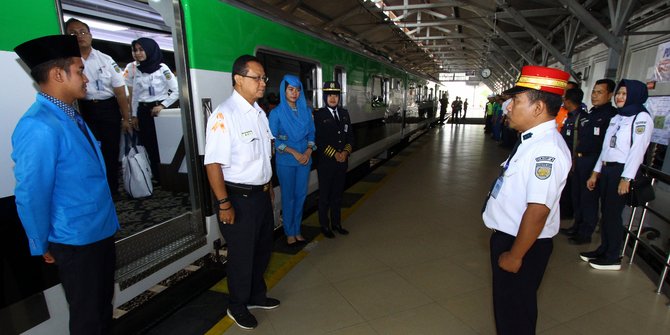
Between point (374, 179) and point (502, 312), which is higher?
point (502, 312)

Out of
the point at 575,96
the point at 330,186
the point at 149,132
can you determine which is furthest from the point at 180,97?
the point at 575,96

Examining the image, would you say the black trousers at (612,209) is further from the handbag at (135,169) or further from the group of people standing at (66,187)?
the handbag at (135,169)

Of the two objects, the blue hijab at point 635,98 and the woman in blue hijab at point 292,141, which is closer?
the blue hijab at point 635,98

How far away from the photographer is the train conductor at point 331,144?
3717 mm

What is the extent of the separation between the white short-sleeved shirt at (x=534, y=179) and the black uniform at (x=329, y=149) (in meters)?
2.17

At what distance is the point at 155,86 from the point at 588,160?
5.07 m

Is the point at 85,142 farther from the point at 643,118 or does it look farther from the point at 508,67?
the point at 508,67

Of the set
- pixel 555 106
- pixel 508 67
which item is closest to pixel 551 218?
pixel 555 106

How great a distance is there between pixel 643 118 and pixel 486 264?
185cm

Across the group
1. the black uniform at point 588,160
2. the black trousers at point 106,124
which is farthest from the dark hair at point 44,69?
the black uniform at point 588,160

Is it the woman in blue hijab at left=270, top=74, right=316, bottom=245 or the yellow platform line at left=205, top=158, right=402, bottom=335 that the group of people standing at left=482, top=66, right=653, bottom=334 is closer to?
the yellow platform line at left=205, top=158, right=402, bottom=335

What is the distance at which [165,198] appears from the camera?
13.6 ft

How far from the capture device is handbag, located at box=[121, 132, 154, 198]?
3828 millimetres

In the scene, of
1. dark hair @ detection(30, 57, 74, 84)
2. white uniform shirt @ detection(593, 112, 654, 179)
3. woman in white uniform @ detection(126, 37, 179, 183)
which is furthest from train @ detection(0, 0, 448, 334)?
white uniform shirt @ detection(593, 112, 654, 179)
